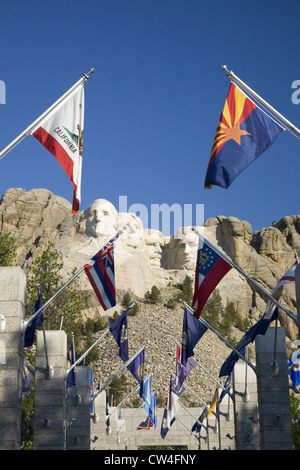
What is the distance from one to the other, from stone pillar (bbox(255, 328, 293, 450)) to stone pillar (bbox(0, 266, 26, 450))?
1108 cm

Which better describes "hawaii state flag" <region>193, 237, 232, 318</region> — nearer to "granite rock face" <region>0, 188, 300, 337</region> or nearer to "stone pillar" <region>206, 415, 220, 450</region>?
"stone pillar" <region>206, 415, 220, 450</region>

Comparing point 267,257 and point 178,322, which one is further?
point 267,257

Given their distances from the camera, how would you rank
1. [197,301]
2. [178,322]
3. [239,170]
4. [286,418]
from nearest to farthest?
[239,170] < [197,301] < [286,418] < [178,322]

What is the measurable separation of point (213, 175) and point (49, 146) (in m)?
3.53

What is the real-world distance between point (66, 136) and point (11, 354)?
18.2ft

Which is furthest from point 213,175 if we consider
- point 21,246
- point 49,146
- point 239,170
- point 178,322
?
point 21,246

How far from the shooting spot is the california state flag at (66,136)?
15.7m

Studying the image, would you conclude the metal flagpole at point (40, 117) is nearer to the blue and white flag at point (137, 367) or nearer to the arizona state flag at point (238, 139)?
the arizona state flag at point (238, 139)

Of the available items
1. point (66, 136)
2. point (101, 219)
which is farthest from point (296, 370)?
point (101, 219)

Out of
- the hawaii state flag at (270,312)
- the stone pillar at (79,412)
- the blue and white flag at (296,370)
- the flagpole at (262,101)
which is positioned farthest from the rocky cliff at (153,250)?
the flagpole at (262,101)

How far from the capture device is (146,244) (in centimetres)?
10062
